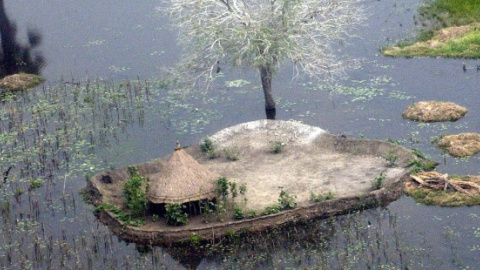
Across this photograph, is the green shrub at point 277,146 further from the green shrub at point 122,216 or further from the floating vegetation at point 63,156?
the green shrub at point 122,216

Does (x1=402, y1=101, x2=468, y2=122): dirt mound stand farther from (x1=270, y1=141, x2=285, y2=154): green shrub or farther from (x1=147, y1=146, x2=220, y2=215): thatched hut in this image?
(x1=147, y1=146, x2=220, y2=215): thatched hut

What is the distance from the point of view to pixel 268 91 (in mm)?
26188

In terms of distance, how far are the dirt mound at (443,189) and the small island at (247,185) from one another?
1.07 feet

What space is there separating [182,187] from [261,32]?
642cm

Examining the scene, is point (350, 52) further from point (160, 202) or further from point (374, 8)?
point (160, 202)

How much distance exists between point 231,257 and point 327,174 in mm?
3772

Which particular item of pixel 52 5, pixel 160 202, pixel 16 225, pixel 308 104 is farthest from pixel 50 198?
pixel 52 5

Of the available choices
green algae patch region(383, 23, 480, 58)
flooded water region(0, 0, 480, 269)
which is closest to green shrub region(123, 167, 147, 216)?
flooded water region(0, 0, 480, 269)

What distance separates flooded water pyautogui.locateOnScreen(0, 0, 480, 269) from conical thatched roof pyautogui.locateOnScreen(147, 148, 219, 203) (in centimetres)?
117

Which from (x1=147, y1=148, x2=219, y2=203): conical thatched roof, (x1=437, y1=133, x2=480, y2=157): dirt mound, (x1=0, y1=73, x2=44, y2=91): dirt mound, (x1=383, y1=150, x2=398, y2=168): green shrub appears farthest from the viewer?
(x1=0, y1=73, x2=44, y2=91): dirt mound

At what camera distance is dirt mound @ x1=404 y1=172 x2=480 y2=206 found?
2006 centimetres

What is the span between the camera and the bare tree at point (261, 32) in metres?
25.0

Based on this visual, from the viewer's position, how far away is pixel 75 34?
36.7 m

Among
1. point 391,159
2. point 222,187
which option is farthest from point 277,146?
point 222,187
